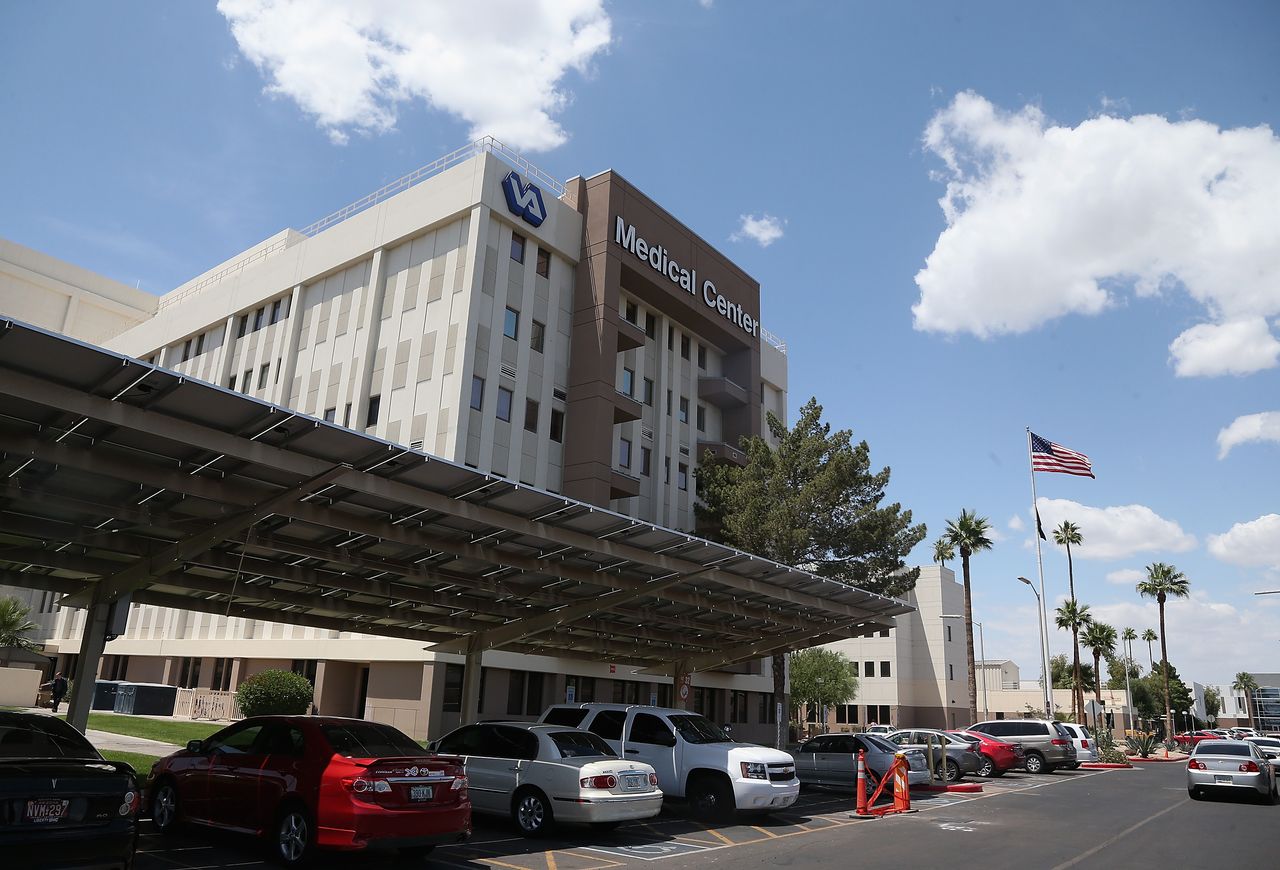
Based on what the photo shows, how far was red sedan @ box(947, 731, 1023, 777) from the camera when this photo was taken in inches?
1157

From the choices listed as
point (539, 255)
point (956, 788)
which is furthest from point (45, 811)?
point (539, 255)

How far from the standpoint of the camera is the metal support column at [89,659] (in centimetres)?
1315

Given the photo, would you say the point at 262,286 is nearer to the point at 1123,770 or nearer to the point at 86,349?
the point at 86,349

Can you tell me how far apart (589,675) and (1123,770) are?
2257 cm

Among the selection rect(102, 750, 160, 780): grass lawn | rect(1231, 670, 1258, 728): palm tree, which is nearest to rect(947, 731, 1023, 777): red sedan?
rect(102, 750, 160, 780): grass lawn

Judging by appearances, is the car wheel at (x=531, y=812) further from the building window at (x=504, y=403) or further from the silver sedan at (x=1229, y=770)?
the building window at (x=504, y=403)

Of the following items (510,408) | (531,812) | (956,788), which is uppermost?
(510,408)

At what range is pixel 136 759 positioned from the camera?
18078 mm

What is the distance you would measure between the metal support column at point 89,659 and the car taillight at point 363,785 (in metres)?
5.87

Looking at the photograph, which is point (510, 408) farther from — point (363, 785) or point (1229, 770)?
point (363, 785)

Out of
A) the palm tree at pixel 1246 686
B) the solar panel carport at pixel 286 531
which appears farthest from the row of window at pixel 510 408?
the palm tree at pixel 1246 686

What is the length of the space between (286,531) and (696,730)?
8208mm

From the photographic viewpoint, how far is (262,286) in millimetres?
40812

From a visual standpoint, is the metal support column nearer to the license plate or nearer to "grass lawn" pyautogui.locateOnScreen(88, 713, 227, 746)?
the license plate
